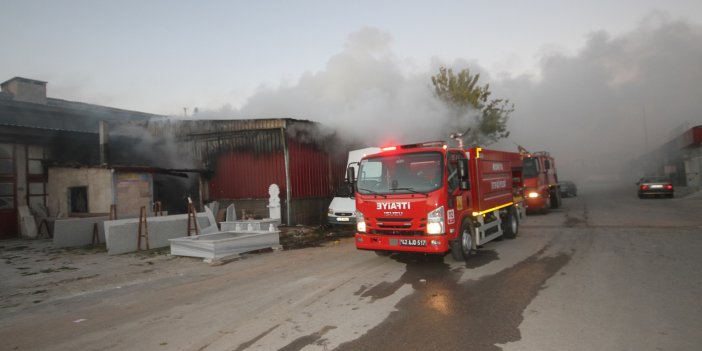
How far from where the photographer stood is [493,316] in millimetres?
4637

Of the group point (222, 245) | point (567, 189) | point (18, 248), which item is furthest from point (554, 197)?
point (18, 248)

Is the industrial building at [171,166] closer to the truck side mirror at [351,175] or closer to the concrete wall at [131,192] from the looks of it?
the concrete wall at [131,192]

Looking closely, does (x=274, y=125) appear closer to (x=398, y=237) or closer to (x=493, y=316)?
(x=398, y=237)

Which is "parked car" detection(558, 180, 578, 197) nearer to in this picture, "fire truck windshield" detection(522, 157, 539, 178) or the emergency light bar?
"fire truck windshield" detection(522, 157, 539, 178)

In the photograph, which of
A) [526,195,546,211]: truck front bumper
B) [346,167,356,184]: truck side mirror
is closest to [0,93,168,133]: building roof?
[346,167,356,184]: truck side mirror

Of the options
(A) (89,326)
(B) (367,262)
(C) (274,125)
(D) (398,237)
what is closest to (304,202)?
(C) (274,125)

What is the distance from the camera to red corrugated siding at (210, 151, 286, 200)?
15502 millimetres

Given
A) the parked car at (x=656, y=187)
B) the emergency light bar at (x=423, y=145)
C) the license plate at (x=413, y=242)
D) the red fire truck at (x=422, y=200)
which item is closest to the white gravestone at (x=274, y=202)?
the red fire truck at (x=422, y=200)

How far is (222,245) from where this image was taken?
938 centimetres

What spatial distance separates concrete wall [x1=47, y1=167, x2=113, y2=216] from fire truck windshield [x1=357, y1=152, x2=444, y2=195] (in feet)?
35.9

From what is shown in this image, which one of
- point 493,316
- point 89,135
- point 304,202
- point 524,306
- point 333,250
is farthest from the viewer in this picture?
point 89,135

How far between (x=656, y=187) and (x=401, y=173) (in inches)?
885

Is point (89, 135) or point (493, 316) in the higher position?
point (89, 135)

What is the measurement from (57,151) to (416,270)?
1738cm
